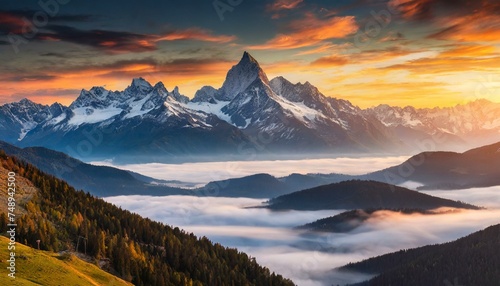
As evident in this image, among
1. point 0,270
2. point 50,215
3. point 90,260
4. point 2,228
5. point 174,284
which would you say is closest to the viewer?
point 0,270

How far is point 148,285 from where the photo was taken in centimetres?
15950

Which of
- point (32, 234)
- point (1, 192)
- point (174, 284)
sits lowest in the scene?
point (174, 284)

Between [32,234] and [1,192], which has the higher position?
[1,192]

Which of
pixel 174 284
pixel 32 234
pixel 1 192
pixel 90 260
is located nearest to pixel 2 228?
pixel 32 234

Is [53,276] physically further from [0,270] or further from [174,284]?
[174,284]

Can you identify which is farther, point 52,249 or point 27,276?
point 52,249

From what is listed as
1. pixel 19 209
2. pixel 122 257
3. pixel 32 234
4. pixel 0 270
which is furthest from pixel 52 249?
pixel 0 270

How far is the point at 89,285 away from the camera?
113m

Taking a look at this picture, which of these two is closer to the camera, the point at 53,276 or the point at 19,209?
the point at 53,276

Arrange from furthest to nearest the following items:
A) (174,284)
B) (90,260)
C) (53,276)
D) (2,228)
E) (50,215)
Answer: (50,215) < (174,284) < (90,260) < (2,228) < (53,276)

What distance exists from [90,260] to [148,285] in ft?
60.8

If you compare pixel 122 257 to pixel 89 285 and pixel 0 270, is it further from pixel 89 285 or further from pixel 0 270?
pixel 0 270

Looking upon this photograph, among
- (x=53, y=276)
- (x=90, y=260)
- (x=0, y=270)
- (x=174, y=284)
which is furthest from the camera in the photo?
(x=174, y=284)

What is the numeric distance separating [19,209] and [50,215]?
10495 mm
